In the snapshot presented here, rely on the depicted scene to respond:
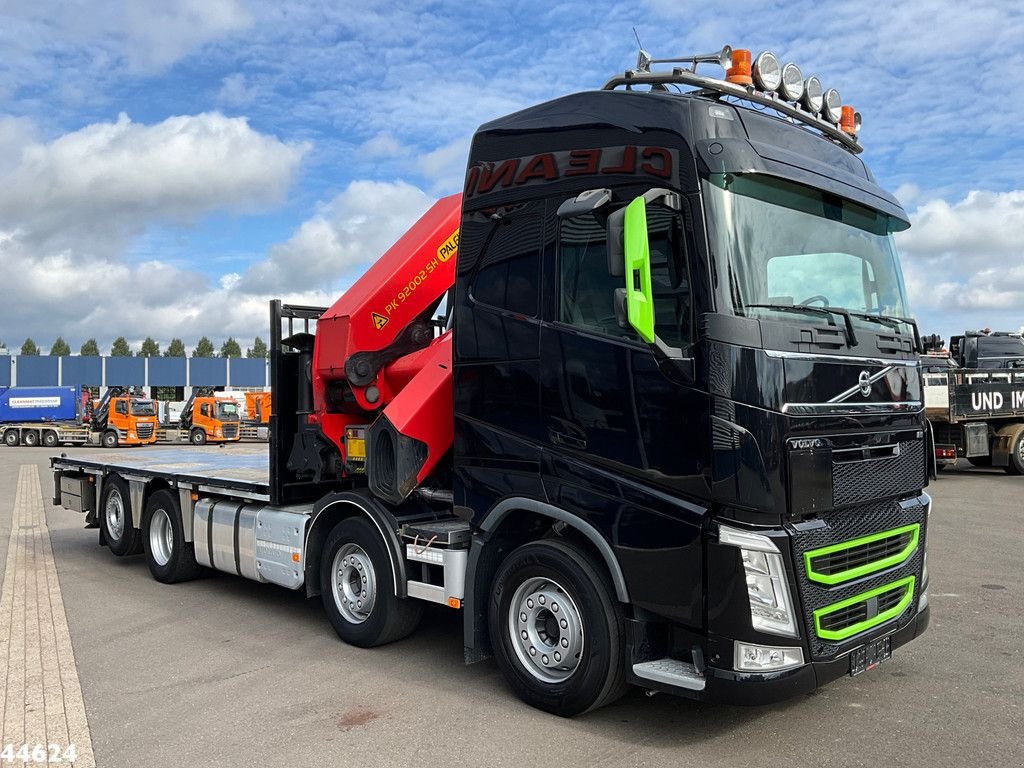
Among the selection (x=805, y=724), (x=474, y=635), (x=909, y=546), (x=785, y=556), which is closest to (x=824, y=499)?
(x=785, y=556)

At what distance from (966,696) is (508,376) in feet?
10.7

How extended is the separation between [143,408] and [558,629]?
38.5m

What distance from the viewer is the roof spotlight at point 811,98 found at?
17.5 feet

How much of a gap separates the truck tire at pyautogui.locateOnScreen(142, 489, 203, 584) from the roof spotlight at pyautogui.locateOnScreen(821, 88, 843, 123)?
677 centimetres

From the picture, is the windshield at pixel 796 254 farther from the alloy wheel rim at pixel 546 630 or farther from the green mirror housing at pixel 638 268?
the alloy wheel rim at pixel 546 630

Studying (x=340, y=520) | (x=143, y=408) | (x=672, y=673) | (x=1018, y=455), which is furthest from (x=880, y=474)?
(x=143, y=408)

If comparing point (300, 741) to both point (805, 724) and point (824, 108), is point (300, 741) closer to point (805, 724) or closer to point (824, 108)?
point (805, 724)

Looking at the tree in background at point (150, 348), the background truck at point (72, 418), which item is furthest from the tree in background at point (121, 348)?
the background truck at point (72, 418)

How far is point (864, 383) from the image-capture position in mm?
4488

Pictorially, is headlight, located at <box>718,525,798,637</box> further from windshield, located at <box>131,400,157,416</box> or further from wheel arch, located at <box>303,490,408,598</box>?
windshield, located at <box>131,400,157,416</box>

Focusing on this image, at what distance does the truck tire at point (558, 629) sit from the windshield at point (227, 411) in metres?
37.6

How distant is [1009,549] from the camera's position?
9820mm

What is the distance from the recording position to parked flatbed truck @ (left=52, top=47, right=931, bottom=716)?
414 centimetres

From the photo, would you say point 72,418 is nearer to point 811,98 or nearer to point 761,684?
point 811,98
